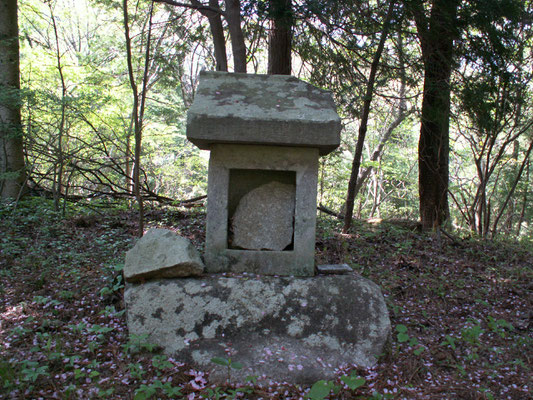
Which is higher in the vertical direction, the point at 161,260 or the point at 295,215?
the point at 295,215

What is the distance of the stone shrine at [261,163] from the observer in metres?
3.02

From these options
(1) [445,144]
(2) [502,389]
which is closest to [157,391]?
(2) [502,389]

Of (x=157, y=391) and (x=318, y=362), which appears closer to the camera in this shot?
(x=157, y=391)

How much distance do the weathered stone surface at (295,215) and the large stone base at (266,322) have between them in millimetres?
180

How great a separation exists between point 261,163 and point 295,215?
1.69ft

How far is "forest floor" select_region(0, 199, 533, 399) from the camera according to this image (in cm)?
240

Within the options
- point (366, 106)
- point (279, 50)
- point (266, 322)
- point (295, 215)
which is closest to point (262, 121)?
point (295, 215)

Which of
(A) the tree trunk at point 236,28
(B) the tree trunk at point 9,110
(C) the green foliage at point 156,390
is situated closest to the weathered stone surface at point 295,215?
(C) the green foliage at point 156,390

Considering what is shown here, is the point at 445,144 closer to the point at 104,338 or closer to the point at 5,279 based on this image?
the point at 104,338

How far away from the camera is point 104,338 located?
282cm

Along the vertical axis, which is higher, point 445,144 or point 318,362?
point 445,144

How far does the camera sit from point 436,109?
18.5 ft

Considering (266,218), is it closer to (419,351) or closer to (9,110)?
(419,351)

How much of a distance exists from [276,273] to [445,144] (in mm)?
4298
